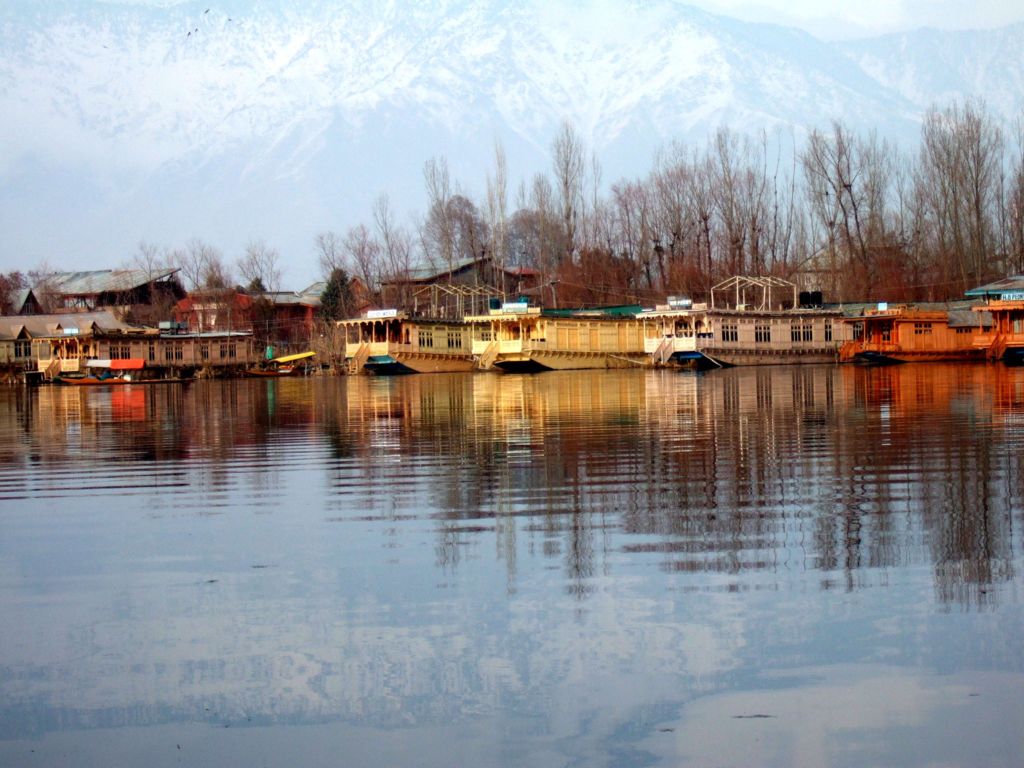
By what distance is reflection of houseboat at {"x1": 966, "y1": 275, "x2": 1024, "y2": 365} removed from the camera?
56.6 meters

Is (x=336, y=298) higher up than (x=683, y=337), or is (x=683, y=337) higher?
(x=336, y=298)

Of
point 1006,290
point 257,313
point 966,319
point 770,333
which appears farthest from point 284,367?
point 1006,290

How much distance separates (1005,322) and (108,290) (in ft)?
191

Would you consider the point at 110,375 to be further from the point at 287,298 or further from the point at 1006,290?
the point at 1006,290

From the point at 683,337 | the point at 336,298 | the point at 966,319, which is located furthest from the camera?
A: the point at 336,298

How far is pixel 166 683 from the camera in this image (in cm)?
670

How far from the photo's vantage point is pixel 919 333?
212 ft

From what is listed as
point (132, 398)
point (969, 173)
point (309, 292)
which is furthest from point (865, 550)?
point (309, 292)

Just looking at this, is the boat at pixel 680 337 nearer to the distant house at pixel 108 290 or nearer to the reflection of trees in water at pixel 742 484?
the reflection of trees in water at pixel 742 484

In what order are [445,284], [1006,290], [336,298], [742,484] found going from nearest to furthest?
[742,484] → [1006,290] → [336,298] → [445,284]

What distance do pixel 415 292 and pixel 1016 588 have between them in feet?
245

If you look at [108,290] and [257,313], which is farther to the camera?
[108,290]

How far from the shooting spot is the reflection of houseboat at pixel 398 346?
217 ft

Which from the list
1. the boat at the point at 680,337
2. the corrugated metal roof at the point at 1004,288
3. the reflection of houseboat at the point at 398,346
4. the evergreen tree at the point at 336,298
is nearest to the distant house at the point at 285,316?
the evergreen tree at the point at 336,298
